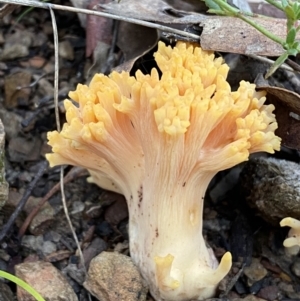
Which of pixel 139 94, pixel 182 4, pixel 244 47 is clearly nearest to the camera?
pixel 139 94

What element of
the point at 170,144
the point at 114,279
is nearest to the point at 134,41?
the point at 170,144

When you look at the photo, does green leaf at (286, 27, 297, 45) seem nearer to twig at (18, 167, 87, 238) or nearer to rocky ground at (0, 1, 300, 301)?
rocky ground at (0, 1, 300, 301)

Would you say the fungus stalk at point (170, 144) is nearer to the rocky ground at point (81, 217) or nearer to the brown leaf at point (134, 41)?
the rocky ground at point (81, 217)

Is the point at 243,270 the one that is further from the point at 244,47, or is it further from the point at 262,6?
the point at 262,6

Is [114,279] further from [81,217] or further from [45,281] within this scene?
[81,217]

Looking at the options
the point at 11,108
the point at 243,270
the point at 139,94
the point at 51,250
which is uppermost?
the point at 139,94

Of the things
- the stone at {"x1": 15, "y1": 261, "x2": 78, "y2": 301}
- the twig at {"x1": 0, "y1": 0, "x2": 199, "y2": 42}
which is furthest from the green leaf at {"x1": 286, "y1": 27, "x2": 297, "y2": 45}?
the stone at {"x1": 15, "y1": 261, "x2": 78, "y2": 301}

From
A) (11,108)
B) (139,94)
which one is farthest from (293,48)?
(11,108)

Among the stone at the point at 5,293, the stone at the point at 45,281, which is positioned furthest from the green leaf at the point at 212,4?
the stone at the point at 5,293
